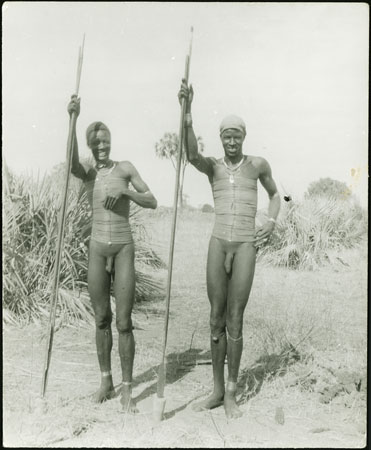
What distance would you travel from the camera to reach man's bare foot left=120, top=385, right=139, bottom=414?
14.4 feet

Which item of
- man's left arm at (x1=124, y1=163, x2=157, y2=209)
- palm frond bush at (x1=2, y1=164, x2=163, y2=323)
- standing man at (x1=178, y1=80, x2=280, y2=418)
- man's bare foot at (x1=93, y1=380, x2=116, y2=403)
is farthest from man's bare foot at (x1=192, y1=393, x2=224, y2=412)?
palm frond bush at (x1=2, y1=164, x2=163, y2=323)

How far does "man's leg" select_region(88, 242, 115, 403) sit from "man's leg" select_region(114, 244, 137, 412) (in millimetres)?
128

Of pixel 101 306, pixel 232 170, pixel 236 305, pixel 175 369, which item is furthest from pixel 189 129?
pixel 175 369

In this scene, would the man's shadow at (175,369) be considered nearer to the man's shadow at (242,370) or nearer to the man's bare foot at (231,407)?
the man's shadow at (242,370)

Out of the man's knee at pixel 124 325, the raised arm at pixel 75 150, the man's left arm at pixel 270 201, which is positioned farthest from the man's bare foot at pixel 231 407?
the raised arm at pixel 75 150

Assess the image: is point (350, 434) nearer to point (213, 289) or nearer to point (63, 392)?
point (213, 289)

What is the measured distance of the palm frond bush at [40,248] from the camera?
721cm

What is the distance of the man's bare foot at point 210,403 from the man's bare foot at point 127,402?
55 cm

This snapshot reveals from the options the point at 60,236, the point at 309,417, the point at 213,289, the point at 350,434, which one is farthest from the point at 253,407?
the point at 60,236

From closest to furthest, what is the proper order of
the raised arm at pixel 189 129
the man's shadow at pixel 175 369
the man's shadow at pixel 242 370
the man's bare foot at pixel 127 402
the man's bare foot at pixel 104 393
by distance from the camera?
the raised arm at pixel 189 129 → the man's bare foot at pixel 127 402 → the man's bare foot at pixel 104 393 → the man's shadow at pixel 175 369 → the man's shadow at pixel 242 370

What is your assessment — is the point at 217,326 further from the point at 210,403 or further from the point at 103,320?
the point at 103,320

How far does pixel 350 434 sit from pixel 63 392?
262 cm

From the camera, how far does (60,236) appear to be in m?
4.55

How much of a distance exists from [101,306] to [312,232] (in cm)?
1024
